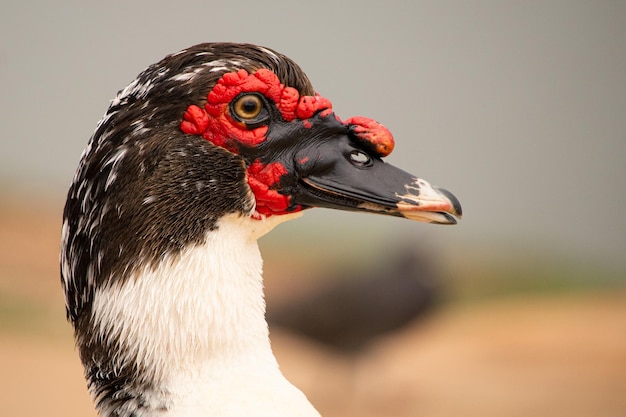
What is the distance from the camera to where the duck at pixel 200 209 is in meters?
1.83

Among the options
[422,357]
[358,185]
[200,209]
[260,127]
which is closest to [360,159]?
[358,185]

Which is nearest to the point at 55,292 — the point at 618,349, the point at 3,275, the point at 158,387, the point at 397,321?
the point at 3,275

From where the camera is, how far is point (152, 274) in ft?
6.01

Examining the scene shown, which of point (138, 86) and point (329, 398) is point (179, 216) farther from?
point (329, 398)

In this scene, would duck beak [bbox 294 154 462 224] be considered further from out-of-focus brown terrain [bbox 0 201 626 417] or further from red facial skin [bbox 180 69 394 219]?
out-of-focus brown terrain [bbox 0 201 626 417]

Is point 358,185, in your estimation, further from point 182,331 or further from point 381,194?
point 182,331

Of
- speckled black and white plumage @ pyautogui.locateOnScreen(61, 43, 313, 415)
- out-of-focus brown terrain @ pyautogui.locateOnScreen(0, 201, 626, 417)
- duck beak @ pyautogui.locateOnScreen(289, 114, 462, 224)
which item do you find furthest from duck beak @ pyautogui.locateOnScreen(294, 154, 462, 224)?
out-of-focus brown terrain @ pyautogui.locateOnScreen(0, 201, 626, 417)

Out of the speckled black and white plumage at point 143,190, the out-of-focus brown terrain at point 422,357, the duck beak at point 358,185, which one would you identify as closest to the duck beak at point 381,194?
the duck beak at point 358,185

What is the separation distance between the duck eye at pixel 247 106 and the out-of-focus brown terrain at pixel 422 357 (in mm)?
4012

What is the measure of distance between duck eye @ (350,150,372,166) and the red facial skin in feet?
0.13

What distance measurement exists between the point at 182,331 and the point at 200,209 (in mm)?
300

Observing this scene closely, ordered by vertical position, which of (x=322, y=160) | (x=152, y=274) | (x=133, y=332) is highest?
(x=322, y=160)

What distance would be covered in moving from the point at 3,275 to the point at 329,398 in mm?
3576

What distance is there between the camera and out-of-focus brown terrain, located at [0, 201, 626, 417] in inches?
239
